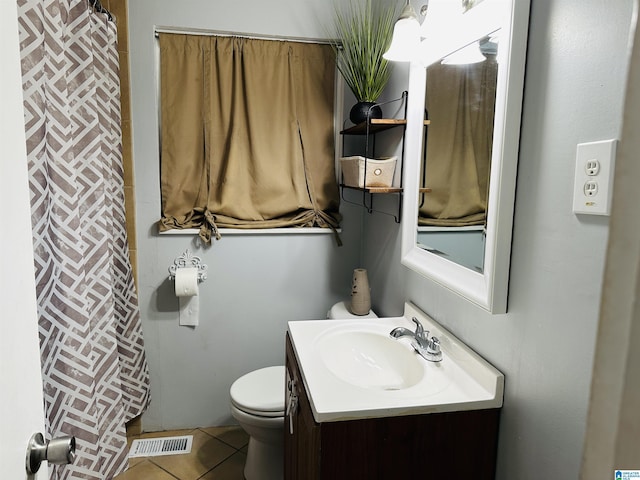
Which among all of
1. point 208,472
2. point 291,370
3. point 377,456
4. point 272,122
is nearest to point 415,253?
point 291,370

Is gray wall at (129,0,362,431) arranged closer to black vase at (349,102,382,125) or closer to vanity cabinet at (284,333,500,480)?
black vase at (349,102,382,125)

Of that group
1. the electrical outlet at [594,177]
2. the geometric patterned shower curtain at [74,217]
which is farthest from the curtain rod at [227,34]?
the electrical outlet at [594,177]

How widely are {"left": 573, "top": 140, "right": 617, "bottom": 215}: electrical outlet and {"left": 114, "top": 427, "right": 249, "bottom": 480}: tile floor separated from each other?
1887 mm

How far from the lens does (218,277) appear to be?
2.31m

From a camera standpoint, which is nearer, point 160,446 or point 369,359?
point 369,359

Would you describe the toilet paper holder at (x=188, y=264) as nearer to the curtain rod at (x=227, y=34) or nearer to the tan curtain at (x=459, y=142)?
the curtain rod at (x=227, y=34)

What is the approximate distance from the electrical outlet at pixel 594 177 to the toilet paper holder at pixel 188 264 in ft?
5.89

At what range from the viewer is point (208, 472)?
2088 mm

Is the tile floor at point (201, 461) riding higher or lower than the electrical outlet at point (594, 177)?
lower

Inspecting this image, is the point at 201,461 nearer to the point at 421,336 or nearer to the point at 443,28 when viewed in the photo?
the point at 421,336

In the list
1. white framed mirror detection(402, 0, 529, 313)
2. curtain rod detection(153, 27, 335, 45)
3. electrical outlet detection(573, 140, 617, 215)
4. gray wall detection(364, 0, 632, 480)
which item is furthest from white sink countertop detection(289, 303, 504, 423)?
curtain rod detection(153, 27, 335, 45)

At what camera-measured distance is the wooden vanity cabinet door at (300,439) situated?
1134mm

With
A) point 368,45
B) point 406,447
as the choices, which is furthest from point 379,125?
point 406,447

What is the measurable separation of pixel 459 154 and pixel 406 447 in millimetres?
825
